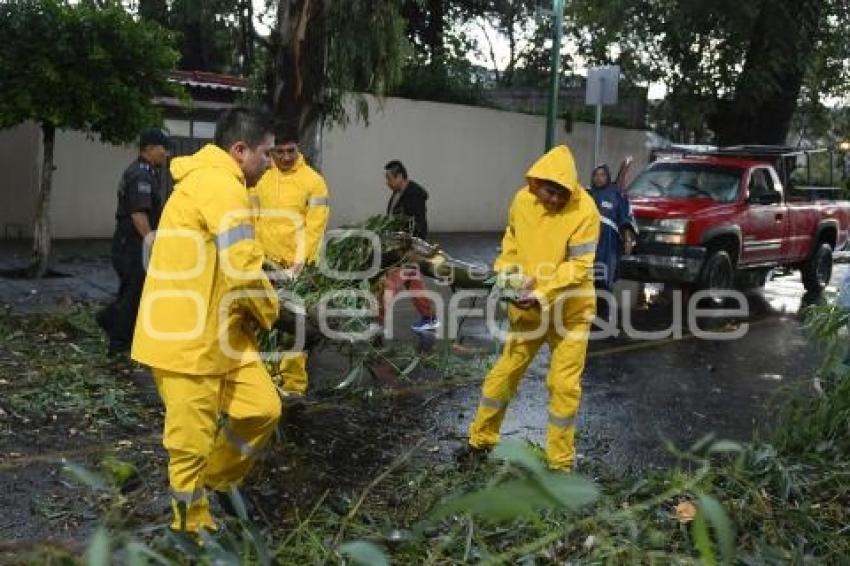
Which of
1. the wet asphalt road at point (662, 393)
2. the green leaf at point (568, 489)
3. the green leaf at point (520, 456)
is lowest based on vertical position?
the wet asphalt road at point (662, 393)

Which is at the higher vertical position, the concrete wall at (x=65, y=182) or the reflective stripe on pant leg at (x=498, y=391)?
the concrete wall at (x=65, y=182)

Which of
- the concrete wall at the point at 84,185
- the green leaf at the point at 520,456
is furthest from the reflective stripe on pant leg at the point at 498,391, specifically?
the concrete wall at the point at 84,185

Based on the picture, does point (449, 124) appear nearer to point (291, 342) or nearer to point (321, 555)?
point (291, 342)

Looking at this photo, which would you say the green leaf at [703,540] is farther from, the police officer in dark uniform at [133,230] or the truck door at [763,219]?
the truck door at [763,219]

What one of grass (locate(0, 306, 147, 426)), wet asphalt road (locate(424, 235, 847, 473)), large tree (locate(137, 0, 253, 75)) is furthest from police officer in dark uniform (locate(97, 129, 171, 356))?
large tree (locate(137, 0, 253, 75))

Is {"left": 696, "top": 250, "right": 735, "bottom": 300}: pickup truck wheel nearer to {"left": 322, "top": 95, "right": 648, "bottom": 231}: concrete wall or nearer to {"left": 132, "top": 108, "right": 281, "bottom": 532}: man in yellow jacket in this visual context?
{"left": 322, "top": 95, "right": 648, "bottom": 231}: concrete wall

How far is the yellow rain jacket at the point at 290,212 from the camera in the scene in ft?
22.2

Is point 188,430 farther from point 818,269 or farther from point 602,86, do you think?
point 818,269

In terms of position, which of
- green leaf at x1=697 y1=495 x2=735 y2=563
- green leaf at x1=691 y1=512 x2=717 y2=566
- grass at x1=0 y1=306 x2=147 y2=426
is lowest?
grass at x1=0 y1=306 x2=147 y2=426

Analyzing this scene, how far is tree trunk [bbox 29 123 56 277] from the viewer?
9938 mm

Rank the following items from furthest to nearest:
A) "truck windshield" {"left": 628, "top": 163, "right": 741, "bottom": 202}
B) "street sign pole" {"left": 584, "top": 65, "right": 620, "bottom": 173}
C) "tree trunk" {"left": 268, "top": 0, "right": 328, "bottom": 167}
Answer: "street sign pole" {"left": 584, "top": 65, "right": 620, "bottom": 173}, "truck windshield" {"left": 628, "top": 163, "right": 741, "bottom": 202}, "tree trunk" {"left": 268, "top": 0, "right": 328, "bottom": 167}

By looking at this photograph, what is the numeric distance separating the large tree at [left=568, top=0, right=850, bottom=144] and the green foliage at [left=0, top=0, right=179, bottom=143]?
10.6m

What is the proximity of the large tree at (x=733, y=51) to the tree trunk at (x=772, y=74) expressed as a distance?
2cm

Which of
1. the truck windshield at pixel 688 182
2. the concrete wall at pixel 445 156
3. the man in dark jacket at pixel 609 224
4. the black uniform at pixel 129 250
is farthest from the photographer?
the concrete wall at pixel 445 156
